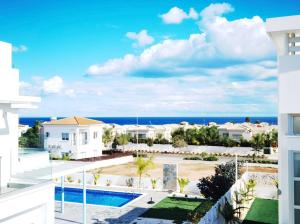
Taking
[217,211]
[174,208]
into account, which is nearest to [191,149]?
[174,208]

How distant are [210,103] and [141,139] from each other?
89141 millimetres

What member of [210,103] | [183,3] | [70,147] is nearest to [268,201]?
[70,147]

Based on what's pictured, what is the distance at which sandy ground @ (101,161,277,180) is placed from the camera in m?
32.8

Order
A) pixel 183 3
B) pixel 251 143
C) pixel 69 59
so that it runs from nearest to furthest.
A: pixel 251 143 → pixel 183 3 → pixel 69 59

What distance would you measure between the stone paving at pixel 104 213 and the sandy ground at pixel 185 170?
9.36 m

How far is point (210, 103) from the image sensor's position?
142375 mm

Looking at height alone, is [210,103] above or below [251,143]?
above

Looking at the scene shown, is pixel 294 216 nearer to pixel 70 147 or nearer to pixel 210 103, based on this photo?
pixel 70 147

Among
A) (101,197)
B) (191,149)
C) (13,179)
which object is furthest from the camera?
(191,149)

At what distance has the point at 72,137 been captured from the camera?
41375 millimetres

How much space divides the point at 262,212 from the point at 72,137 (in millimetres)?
25686

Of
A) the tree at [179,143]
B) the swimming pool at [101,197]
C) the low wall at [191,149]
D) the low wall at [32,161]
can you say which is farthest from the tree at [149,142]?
the low wall at [32,161]

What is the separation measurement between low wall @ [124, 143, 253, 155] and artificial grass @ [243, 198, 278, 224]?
81.9 ft

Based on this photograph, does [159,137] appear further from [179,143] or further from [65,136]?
[65,136]
